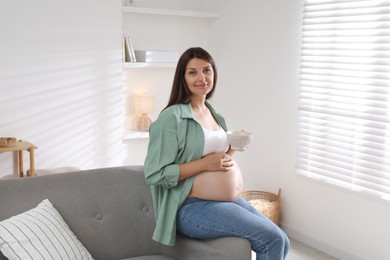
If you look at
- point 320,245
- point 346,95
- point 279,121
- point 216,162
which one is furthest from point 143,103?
point 216,162

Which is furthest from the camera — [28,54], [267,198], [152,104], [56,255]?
[152,104]

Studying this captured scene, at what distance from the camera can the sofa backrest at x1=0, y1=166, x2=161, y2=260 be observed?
2.28 meters

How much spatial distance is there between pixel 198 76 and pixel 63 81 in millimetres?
1810

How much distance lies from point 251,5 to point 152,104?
1.25 m

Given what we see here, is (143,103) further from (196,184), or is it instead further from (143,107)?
(196,184)

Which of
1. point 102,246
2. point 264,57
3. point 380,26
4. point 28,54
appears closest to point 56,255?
point 102,246

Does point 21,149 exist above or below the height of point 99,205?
above

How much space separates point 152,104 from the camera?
454 cm

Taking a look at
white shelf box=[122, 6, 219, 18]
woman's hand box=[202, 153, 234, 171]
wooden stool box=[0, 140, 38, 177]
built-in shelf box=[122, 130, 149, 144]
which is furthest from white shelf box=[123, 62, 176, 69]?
woman's hand box=[202, 153, 234, 171]

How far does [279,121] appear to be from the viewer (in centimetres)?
416

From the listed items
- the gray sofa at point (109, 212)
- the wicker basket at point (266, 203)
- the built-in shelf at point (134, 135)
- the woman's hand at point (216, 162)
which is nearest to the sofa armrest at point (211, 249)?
the gray sofa at point (109, 212)

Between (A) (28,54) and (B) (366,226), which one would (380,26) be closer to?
(B) (366,226)

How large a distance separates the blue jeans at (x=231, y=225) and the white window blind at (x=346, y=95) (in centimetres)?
137

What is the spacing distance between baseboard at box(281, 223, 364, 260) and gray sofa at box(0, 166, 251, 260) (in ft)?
5.56
